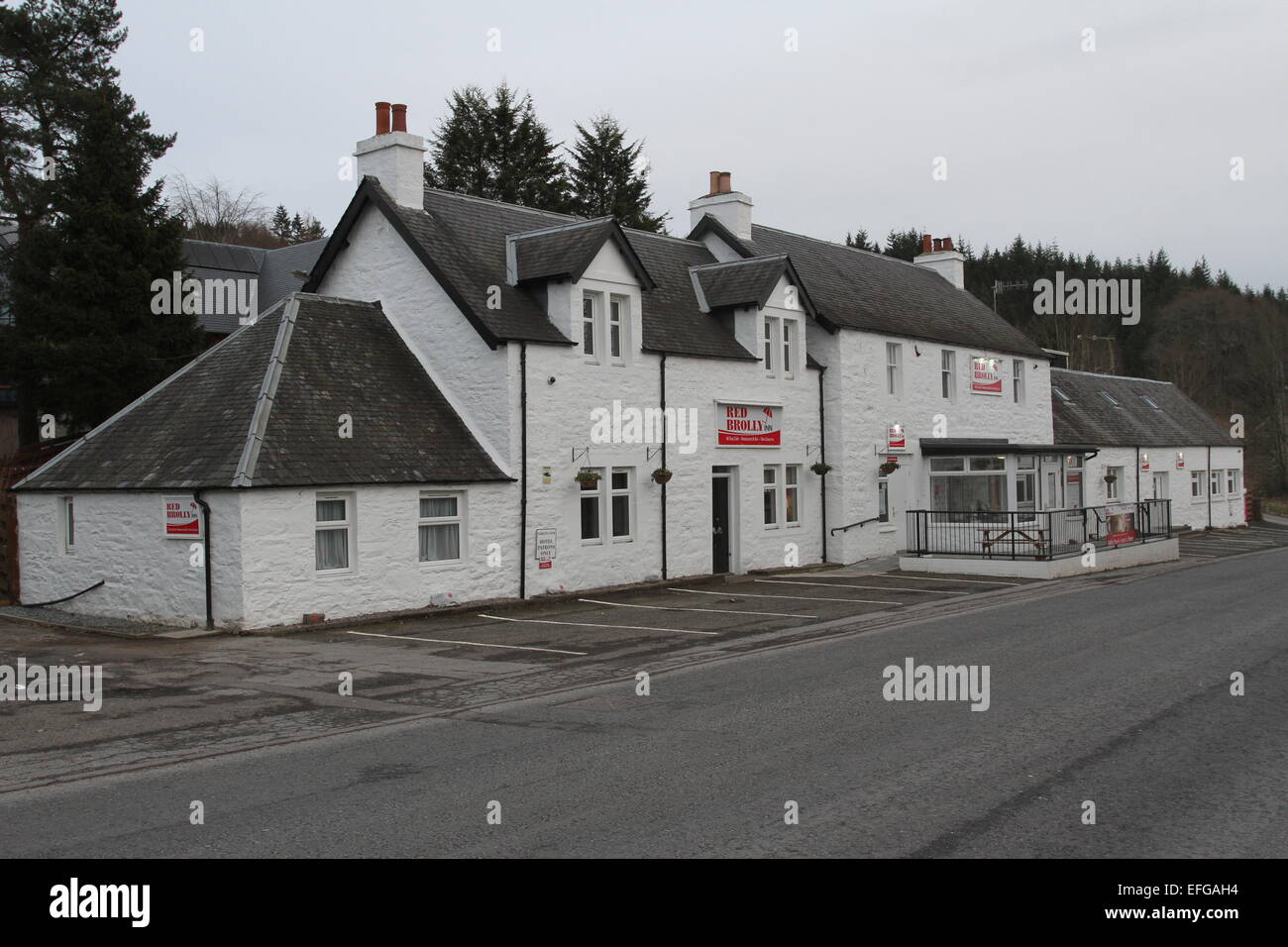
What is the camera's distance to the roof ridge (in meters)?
17.0

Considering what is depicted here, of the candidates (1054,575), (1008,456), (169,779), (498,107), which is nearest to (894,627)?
(1054,575)

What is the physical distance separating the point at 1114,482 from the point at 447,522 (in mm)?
31732

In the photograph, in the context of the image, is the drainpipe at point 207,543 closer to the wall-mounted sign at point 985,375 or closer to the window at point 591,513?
the window at point 591,513

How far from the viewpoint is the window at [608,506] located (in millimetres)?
22828

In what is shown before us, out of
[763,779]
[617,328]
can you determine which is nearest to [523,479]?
[617,328]

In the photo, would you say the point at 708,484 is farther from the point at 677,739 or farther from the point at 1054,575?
the point at 677,739

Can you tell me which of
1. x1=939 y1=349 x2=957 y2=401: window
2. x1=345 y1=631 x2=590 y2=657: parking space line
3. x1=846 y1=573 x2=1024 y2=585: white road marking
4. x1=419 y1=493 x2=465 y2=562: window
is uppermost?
x1=939 y1=349 x2=957 y2=401: window

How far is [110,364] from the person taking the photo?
27.6 meters

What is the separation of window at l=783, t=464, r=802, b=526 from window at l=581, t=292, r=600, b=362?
7113 mm

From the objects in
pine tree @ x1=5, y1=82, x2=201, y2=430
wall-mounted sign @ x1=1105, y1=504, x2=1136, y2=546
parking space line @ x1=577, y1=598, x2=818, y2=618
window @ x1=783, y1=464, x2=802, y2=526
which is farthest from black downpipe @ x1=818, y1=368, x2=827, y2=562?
pine tree @ x1=5, y1=82, x2=201, y2=430

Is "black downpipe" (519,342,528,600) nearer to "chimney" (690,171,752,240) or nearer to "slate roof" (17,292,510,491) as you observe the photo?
"slate roof" (17,292,510,491)

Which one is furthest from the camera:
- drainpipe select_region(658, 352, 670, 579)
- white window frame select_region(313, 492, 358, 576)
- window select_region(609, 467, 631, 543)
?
drainpipe select_region(658, 352, 670, 579)

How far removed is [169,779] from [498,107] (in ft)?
139

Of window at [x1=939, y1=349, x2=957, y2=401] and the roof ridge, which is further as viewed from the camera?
window at [x1=939, y1=349, x2=957, y2=401]
